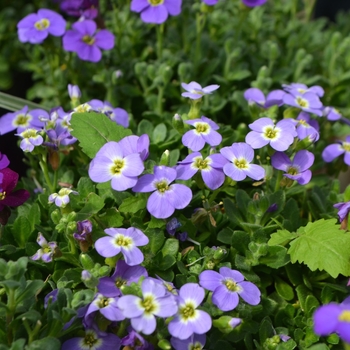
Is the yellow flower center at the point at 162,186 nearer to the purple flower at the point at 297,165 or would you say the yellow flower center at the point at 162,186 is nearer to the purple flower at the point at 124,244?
the purple flower at the point at 124,244

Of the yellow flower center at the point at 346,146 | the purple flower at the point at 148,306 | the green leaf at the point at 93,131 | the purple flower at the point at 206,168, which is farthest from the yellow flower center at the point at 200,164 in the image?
the yellow flower center at the point at 346,146

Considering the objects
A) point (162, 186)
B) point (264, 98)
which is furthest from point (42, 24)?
point (162, 186)

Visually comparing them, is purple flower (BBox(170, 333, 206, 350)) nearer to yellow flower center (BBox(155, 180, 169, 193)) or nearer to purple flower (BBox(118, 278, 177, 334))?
purple flower (BBox(118, 278, 177, 334))

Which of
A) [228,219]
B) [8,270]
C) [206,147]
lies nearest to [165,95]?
[206,147]

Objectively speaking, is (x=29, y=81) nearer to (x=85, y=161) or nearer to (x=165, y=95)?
(x=165, y=95)

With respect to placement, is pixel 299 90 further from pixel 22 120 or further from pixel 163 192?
pixel 22 120

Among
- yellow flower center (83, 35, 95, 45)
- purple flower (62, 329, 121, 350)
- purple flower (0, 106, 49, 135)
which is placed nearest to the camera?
purple flower (62, 329, 121, 350)

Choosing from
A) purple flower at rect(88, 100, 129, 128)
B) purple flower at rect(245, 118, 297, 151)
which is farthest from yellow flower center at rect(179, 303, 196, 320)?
purple flower at rect(88, 100, 129, 128)
